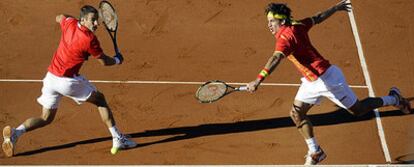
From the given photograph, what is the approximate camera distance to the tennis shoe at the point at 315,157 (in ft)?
33.9

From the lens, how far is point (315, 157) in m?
10.3

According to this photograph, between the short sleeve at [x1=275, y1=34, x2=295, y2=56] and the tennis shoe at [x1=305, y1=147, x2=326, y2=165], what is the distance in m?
1.62

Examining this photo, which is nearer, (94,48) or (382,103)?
(94,48)

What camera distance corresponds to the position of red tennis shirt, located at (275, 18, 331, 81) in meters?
9.57

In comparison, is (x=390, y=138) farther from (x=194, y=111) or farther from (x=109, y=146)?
(x=109, y=146)

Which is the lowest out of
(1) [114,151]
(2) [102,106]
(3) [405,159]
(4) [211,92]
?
(1) [114,151]

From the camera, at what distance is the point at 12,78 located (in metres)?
12.6

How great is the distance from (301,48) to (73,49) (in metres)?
3.12

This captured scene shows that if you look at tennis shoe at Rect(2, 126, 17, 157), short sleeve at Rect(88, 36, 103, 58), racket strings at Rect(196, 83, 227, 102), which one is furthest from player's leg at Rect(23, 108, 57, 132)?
racket strings at Rect(196, 83, 227, 102)

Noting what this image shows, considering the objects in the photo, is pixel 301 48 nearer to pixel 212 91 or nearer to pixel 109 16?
pixel 212 91

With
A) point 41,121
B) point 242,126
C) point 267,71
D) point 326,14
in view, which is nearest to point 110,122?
point 41,121

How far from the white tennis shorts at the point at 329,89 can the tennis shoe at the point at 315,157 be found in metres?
0.72

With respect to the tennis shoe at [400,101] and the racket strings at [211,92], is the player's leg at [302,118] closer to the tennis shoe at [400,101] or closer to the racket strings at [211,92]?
the racket strings at [211,92]

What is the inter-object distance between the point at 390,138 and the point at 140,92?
4112 millimetres
